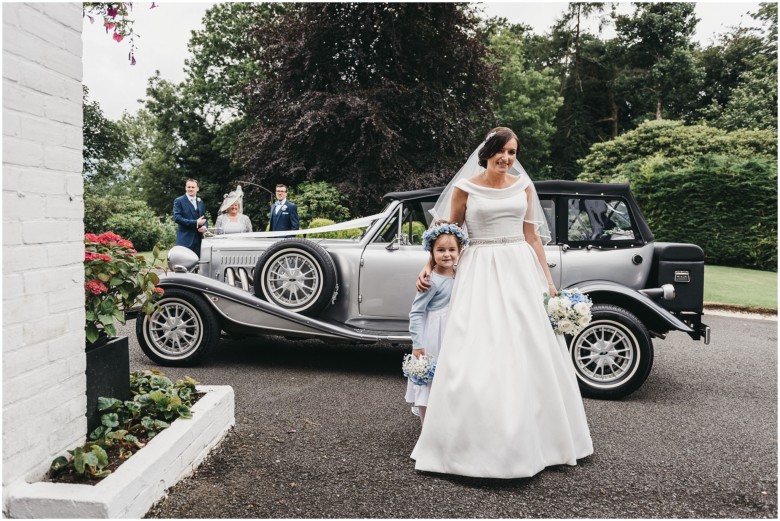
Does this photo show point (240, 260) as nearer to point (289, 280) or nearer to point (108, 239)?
point (289, 280)

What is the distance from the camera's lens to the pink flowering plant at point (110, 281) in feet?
10.1

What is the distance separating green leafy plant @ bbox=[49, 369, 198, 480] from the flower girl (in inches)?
54.9

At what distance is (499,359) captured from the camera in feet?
10.7

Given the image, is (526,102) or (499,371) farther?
(526,102)

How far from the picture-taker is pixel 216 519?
8.59 ft

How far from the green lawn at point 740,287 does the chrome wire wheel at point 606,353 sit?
6.47 meters

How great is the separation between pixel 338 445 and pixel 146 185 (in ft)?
114

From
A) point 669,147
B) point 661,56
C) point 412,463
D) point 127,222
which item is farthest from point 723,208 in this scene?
point 127,222

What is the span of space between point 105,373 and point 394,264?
289 centimetres

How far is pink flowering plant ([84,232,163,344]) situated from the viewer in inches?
121

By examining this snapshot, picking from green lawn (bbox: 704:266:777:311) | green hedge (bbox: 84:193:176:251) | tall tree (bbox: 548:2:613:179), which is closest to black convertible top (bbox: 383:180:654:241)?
green lawn (bbox: 704:266:777:311)

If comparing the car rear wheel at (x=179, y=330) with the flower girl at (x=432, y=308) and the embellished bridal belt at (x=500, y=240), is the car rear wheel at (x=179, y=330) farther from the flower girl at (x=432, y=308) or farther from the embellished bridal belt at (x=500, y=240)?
the embellished bridal belt at (x=500, y=240)

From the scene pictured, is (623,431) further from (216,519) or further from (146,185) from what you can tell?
(146,185)

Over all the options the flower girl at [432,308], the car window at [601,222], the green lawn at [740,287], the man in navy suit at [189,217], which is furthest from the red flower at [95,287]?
the green lawn at [740,287]
